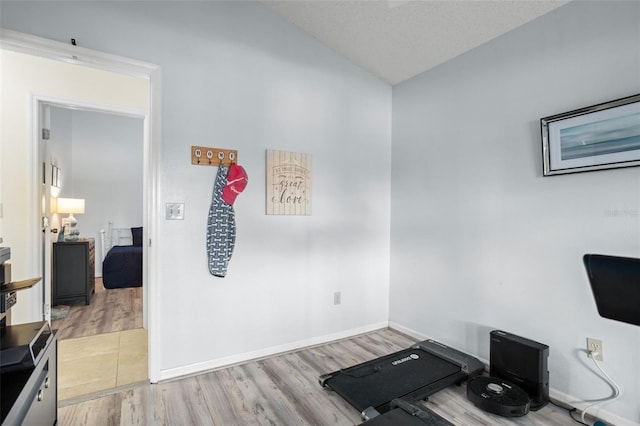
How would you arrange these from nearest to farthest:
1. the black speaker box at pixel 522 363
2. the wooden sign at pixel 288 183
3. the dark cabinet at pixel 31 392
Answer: the dark cabinet at pixel 31 392 → the black speaker box at pixel 522 363 → the wooden sign at pixel 288 183

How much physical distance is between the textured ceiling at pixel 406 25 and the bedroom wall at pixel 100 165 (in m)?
4.49

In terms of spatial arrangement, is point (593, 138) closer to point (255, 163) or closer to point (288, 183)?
point (288, 183)

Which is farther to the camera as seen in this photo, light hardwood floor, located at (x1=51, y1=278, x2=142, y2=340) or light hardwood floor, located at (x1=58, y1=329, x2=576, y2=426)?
light hardwood floor, located at (x1=51, y1=278, x2=142, y2=340)

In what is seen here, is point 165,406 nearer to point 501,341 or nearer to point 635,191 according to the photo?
point 501,341

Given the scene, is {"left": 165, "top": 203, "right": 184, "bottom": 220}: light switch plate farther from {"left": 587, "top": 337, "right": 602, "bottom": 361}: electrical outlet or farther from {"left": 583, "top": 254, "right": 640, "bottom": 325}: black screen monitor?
{"left": 587, "top": 337, "right": 602, "bottom": 361}: electrical outlet

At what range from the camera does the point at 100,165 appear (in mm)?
5727

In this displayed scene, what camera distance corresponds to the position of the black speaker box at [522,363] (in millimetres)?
2021

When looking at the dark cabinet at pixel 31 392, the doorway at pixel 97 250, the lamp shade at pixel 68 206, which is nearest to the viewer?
the dark cabinet at pixel 31 392

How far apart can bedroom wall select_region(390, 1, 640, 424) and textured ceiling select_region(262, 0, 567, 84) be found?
117mm

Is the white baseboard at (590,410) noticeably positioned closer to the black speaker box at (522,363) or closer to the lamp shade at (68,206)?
the black speaker box at (522,363)

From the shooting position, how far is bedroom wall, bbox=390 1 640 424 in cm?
190

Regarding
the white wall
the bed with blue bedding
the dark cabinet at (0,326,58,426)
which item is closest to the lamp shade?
the bed with blue bedding

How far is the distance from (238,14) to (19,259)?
271 cm

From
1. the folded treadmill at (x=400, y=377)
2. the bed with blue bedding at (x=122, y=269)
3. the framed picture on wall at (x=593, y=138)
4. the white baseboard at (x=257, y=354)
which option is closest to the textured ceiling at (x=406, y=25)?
the framed picture on wall at (x=593, y=138)
